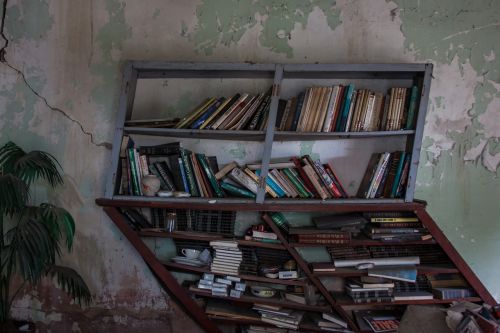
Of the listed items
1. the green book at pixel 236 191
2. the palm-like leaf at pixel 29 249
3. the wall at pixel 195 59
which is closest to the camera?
the palm-like leaf at pixel 29 249

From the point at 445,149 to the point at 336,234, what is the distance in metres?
0.95

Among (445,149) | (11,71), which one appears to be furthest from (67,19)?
(445,149)

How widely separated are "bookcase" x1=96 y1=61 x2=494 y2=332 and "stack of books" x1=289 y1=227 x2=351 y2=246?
0.04 meters

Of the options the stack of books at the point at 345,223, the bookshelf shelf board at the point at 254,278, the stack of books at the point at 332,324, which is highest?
the stack of books at the point at 345,223

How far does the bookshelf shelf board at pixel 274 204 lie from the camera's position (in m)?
2.24

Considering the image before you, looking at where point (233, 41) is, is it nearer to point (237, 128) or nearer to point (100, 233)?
point (237, 128)

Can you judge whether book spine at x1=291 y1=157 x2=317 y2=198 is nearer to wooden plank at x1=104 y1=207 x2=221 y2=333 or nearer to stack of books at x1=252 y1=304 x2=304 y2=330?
stack of books at x1=252 y1=304 x2=304 y2=330

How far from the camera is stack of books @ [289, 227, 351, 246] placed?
7.45 feet

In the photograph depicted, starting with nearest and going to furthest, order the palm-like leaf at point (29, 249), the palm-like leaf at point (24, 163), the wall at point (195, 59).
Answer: the palm-like leaf at point (29, 249) → the palm-like leaf at point (24, 163) → the wall at point (195, 59)

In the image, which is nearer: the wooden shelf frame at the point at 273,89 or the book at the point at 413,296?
the wooden shelf frame at the point at 273,89

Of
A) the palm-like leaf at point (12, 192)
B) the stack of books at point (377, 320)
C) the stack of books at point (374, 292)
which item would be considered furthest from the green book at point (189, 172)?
the stack of books at point (377, 320)

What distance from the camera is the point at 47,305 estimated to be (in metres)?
2.69

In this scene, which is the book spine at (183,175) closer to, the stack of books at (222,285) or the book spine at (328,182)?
the stack of books at (222,285)

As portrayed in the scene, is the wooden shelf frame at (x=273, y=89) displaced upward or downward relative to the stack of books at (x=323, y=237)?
upward
